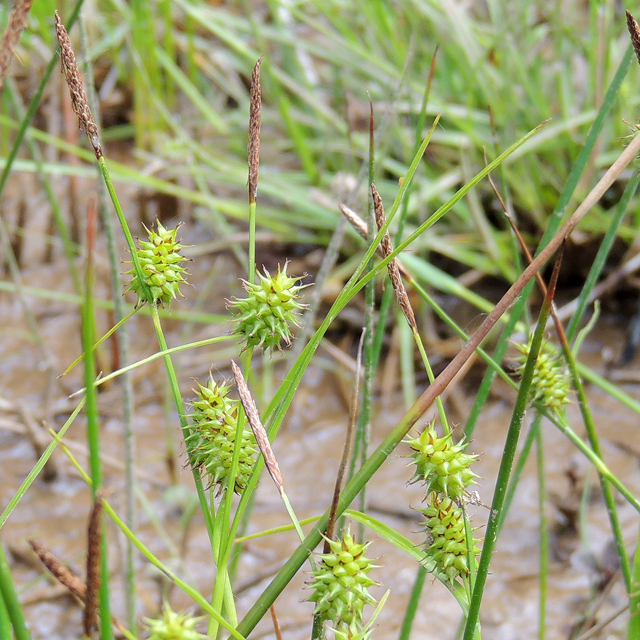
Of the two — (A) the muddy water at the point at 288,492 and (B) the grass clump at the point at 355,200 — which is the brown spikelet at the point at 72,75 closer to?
(B) the grass clump at the point at 355,200

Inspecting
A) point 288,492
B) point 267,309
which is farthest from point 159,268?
point 288,492

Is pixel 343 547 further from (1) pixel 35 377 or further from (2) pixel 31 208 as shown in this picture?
(2) pixel 31 208

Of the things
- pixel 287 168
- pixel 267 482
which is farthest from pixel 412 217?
pixel 267 482

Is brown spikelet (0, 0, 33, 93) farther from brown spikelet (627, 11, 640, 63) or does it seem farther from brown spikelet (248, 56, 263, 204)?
brown spikelet (627, 11, 640, 63)

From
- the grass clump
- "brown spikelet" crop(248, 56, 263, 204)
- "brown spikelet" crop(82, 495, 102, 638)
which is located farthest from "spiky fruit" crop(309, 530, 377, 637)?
"brown spikelet" crop(248, 56, 263, 204)

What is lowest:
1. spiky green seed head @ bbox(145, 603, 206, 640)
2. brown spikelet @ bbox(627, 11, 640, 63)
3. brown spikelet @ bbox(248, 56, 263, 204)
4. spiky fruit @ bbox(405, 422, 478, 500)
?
spiky green seed head @ bbox(145, 603, 206, 640)
